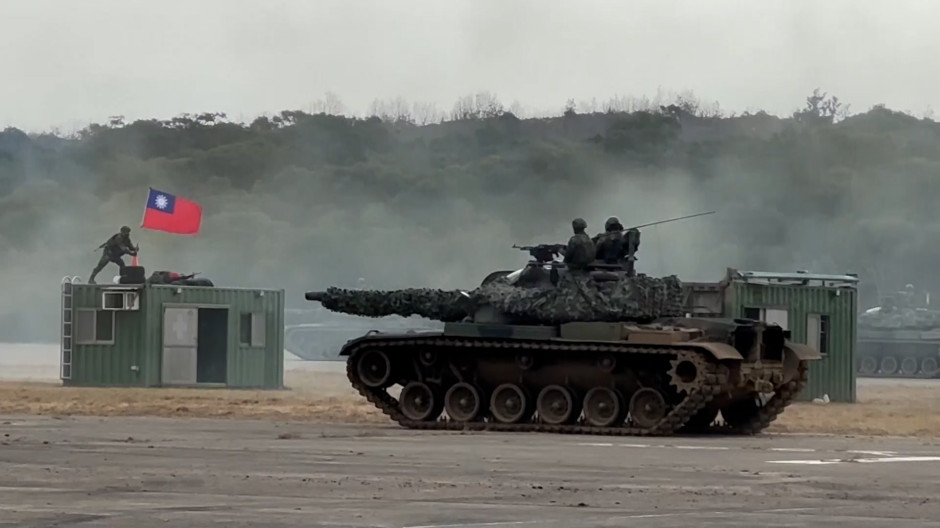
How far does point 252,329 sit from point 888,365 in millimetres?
26626

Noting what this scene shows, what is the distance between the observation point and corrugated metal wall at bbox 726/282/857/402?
37062mm

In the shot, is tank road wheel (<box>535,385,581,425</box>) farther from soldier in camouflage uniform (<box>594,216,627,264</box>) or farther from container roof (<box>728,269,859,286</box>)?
container roof (<box>728,269,859,286</box>)

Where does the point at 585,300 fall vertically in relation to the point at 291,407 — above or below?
above

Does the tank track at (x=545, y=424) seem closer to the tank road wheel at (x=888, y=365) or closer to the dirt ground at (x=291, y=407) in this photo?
the dirt ground at (x=291, y=407)

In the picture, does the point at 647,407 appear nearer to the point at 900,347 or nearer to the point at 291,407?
the point at 291,407

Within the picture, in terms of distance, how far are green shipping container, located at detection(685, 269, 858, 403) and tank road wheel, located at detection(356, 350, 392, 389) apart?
1000 centimetres

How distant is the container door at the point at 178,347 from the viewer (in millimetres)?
38531

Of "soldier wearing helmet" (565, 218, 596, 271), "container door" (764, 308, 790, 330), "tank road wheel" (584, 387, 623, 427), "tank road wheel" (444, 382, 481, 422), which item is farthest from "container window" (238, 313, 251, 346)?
"tank road wheel" (584, 387, 623, 427)

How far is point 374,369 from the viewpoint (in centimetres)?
2795

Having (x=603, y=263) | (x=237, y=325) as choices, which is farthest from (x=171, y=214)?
(x=603, y=263)

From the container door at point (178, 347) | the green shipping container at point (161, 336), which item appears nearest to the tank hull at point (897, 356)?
the green shipping container at point (161, 336)

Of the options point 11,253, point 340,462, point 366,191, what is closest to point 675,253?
point 366,191

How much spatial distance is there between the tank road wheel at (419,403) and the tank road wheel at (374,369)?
38 centimetres

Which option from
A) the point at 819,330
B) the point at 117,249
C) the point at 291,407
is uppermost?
the point at 117,249
